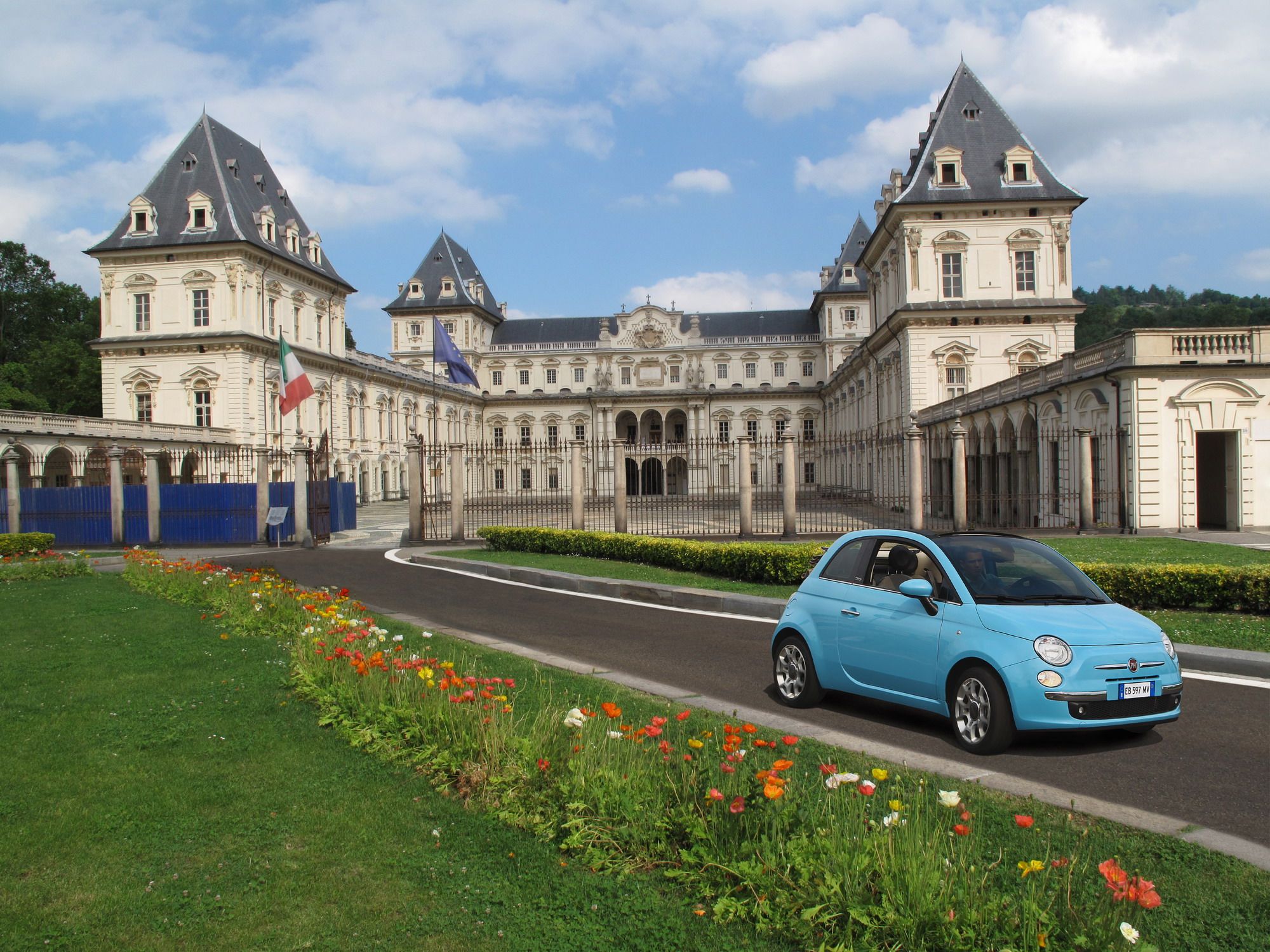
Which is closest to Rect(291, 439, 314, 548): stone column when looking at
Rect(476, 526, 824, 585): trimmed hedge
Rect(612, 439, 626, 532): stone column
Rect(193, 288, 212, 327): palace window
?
Rect(476, 526, 824, 585): trimmed hedge

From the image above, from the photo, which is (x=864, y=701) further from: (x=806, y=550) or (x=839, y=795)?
(x=806, y=550)

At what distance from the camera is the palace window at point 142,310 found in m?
48.2

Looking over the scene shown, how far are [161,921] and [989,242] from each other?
43.9 meters

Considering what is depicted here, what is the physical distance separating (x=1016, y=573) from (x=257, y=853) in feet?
17.9

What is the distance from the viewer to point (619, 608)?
509 inches

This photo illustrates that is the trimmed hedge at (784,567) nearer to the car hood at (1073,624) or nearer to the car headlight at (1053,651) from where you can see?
the car hood at (1073,624)

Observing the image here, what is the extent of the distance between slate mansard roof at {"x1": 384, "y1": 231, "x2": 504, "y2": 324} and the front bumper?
7948 centimetres

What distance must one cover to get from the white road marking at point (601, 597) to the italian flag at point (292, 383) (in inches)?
391

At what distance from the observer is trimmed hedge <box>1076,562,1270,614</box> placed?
10781 millimetres

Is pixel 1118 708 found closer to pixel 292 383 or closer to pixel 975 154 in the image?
pixel 292 383

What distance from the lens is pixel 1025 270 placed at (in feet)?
137

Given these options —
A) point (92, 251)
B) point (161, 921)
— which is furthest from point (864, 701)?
point (92, 251)

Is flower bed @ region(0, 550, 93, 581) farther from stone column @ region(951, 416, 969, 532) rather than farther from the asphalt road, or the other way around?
stone column @ region(951, 416, 969, 532)

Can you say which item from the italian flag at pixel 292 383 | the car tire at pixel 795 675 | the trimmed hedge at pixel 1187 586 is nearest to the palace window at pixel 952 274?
the italian flag at pixel 292 383
